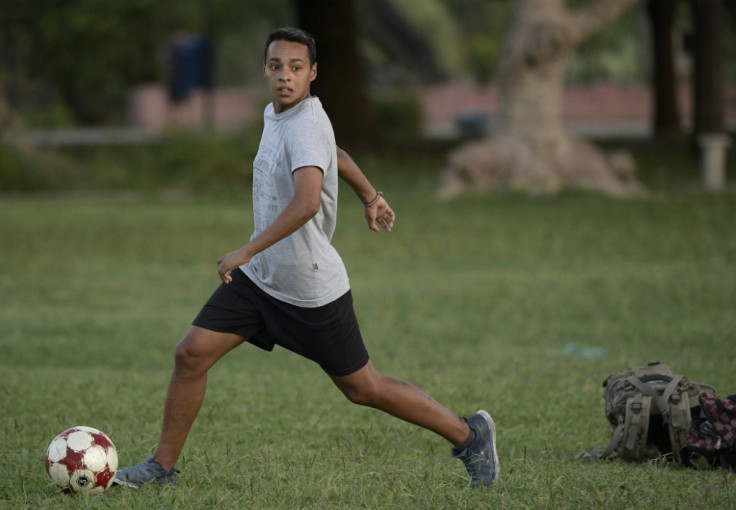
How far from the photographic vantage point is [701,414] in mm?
5902

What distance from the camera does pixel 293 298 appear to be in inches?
203

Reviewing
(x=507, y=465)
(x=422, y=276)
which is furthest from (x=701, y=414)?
(x=422, y=276)

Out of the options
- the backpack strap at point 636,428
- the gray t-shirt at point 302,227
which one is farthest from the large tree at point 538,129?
the gray t-shirt at point 302,227

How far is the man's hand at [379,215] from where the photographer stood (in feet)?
18.1

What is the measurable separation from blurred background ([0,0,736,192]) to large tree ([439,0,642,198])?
0.62 metres

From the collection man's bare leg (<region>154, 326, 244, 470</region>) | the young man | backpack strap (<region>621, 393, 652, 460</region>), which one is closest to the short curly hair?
the young man

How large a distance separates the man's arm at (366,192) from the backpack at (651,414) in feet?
4.67

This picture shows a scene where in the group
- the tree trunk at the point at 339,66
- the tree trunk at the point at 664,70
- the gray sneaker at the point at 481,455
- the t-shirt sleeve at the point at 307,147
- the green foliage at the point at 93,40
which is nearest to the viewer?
the t-shirt sleeve at the point at 307,147

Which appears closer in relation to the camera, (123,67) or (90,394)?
(90,394)

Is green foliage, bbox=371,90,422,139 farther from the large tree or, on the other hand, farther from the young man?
the young man

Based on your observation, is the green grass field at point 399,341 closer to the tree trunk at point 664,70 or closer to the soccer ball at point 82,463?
the soccer ball at point 82,463

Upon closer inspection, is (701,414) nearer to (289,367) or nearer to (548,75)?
(289,367)

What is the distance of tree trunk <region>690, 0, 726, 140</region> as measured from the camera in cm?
2539

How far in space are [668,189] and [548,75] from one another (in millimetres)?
3005
